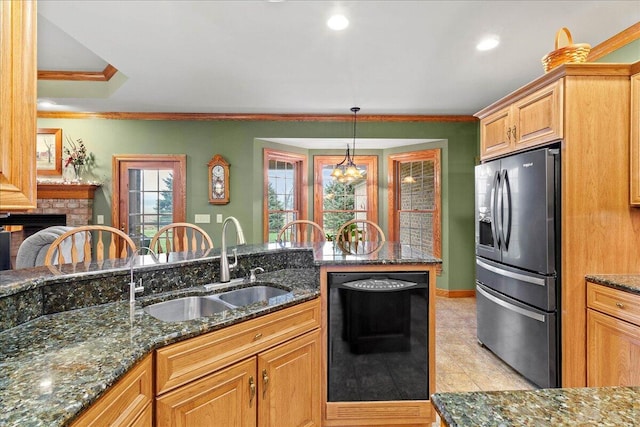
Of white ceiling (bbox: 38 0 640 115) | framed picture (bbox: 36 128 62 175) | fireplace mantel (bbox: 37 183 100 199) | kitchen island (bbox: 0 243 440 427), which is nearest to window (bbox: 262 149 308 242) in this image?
white ceiling (bbox: 38 0 640 115)

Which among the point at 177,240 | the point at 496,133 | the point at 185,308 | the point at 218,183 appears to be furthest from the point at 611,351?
the point at 218,183

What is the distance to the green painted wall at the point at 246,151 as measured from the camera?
452 cm

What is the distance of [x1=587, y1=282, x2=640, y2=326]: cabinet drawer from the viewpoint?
5.85 feet

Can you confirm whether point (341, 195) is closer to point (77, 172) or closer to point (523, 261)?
point (523, 261)

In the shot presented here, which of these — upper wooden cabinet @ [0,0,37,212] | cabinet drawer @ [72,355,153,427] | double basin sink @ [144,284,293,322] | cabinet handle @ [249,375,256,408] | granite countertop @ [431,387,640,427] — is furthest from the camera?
double basin sink @ [144,284,293,322]

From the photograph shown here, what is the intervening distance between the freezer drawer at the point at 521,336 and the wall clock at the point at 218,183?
136 inches

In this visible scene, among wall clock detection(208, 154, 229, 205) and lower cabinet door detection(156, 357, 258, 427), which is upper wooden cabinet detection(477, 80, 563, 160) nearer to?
lower cabinet door detection(156, 357, 258, 427)

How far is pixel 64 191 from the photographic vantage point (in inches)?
169

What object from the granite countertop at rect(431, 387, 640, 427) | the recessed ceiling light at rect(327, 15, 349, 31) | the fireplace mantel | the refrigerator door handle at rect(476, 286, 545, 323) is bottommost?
the refrigerator door handle at rect(476, 286, 545, 323)

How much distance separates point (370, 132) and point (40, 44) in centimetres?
381

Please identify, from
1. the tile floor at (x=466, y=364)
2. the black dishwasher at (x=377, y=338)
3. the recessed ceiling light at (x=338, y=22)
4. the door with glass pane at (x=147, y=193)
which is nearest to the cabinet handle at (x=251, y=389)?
the black dishwasher at (x=377, y=338)

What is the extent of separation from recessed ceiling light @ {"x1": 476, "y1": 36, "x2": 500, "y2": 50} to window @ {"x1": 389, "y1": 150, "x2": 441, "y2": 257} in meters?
2.14

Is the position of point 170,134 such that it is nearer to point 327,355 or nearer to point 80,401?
point 327,355

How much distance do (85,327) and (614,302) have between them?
2753 mm
